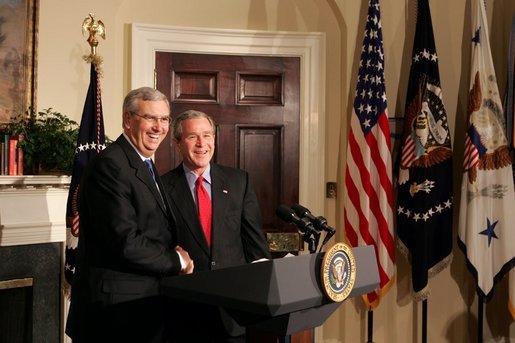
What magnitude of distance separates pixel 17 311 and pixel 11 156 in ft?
2.82

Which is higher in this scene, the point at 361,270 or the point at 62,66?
the point at 62,66

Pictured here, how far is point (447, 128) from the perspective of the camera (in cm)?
386

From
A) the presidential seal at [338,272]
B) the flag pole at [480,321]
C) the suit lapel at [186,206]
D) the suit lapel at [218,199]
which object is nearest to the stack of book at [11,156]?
the suit lapel at [186,206]

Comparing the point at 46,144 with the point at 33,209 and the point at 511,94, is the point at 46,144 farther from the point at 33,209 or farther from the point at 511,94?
the point at 511,94

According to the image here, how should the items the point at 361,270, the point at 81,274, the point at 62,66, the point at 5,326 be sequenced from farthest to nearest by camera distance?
the point at 62,66 < the point at 5,326 < the point at 81,274 < the point at 361,270

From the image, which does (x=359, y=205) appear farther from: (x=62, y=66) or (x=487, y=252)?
(x=62, y=66)

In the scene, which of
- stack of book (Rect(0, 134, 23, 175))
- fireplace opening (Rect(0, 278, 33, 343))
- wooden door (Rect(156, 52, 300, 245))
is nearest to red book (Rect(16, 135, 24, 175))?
stack of book (Rect(0, 134, 23, 175))

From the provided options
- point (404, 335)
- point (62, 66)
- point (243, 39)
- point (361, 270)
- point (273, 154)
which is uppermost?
point (243, 39)

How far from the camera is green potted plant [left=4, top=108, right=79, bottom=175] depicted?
128 inches

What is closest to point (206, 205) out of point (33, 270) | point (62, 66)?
point (33, 270)

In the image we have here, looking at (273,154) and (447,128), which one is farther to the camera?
(273,154)

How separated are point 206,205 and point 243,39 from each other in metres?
1.76

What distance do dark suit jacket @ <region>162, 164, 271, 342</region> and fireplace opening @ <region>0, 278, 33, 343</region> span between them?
1.31 meters

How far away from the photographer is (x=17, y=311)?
334 centimetres
